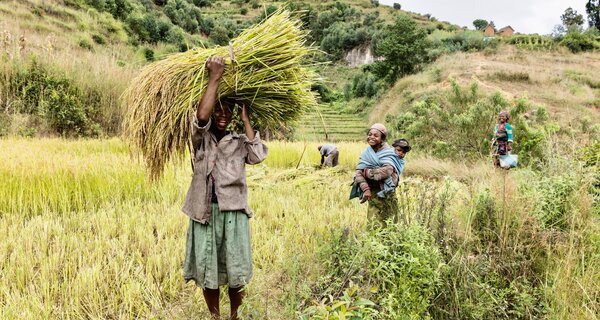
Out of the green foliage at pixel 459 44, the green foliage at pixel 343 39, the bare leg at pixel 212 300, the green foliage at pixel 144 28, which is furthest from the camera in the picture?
the green foliage at pixel 343 39

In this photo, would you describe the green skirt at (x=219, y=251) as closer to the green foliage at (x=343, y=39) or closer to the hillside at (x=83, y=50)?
the hillside at (x=83, y=50)

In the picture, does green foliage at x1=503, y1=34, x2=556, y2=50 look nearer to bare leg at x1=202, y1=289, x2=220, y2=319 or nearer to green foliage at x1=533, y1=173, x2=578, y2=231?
green foliage at x1=533, y1=173, x2=578, y2=231

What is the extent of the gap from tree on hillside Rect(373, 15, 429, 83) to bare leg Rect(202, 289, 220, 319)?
92.7 feet

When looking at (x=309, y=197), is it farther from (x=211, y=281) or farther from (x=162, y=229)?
(x=211, y=281)

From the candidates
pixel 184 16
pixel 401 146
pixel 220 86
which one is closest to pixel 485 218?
pixel 401 146

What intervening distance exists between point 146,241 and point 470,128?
7513 millimetres

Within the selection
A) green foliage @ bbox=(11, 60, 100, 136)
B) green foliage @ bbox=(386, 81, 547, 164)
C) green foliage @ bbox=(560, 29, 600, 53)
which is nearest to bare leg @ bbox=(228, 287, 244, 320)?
green foliage @ bbox=(386, 81, 547, 164)

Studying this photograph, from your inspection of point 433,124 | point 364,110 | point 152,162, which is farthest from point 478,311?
point 364,110

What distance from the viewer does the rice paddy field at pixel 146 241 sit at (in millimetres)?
2338

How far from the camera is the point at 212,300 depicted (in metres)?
2.23

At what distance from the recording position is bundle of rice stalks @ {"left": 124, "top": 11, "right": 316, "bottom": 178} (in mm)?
2260

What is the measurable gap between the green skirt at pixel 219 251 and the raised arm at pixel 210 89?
1.70ft

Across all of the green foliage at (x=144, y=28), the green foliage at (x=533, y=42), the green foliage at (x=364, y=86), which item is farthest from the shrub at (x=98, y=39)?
the green foliage at (x=533, y=42)

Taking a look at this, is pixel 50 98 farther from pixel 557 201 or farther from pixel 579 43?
pixel 579 43
